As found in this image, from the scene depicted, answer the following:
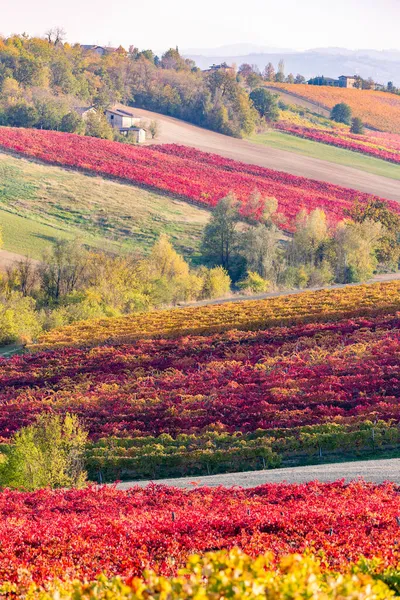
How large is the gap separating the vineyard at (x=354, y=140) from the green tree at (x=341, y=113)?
26.3 feet

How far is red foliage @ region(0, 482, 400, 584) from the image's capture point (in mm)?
13258

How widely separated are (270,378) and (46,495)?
51.7 ft

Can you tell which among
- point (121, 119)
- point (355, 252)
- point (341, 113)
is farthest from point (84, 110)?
point (341, 113)

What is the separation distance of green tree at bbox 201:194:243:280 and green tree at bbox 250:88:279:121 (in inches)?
3109

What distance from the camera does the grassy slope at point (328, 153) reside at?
121 meters

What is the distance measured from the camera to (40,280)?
2335 inches

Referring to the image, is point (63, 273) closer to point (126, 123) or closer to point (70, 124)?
point (70, 124)

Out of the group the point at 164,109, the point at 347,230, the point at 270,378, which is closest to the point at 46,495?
the point at 270,378

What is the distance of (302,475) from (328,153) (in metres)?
111

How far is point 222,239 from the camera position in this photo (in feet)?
234

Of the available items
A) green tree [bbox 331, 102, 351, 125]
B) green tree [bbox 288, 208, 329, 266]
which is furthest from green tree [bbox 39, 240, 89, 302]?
green tree [bbox 331, 102, 351, 125]

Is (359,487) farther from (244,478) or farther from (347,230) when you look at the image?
(347,230)

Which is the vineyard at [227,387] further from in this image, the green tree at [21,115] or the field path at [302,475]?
the green tree at [21,115]

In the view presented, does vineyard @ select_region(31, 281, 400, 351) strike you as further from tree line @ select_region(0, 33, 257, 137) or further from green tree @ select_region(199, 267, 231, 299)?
tree line @ select_region(0, 33, 257, 137)
